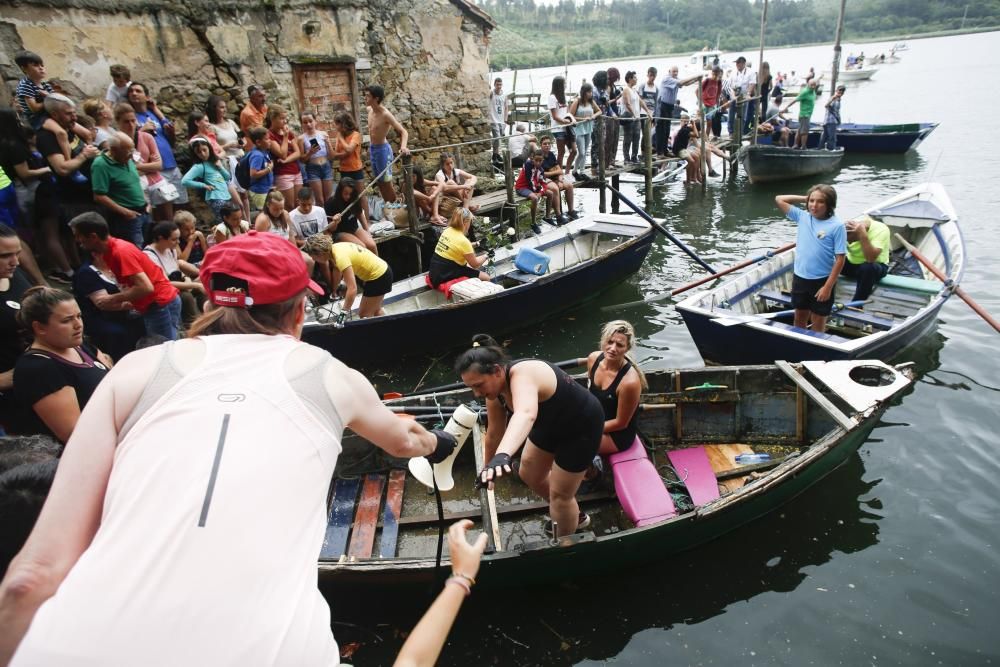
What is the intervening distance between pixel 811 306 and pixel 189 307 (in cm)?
729

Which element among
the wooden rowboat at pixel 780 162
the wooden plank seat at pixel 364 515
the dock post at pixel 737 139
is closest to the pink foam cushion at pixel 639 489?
the wooden plank seat at pixel 364 515

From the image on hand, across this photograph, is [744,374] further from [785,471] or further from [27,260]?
[27,260]

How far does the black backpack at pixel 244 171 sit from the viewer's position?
8.65m

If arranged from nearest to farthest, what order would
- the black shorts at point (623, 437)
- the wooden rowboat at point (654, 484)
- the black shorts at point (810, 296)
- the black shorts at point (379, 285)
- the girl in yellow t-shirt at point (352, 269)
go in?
1. the wooden rowboat at point (654, 484)
2. the black shorts at point (623, 437)
3. the black shorts at point (810, 296)
4. the girl in yellow t-shirt at point (352, 269)
5. the black shorts at point (379, 285)

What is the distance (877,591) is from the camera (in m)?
4.79

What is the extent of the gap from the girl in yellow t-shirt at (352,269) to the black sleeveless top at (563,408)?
155 inches

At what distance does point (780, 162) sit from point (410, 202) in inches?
483

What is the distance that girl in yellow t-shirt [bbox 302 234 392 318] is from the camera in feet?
23.9

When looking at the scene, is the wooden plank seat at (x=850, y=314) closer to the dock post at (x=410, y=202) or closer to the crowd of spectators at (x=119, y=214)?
the crowd of spectators at (x=119, y=214)

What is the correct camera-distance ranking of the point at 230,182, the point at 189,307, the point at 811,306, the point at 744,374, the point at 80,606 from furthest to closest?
1. the point at 230,182
2. the point at 189,307
3. the point at 811,306
4. the point at 744,374
5. the point at 80,606

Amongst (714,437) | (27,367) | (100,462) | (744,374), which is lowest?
(714,437)

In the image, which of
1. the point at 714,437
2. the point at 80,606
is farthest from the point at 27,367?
the point at 714,437

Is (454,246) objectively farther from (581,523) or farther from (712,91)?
(712,91)

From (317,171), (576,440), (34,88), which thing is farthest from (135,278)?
(317,171)
